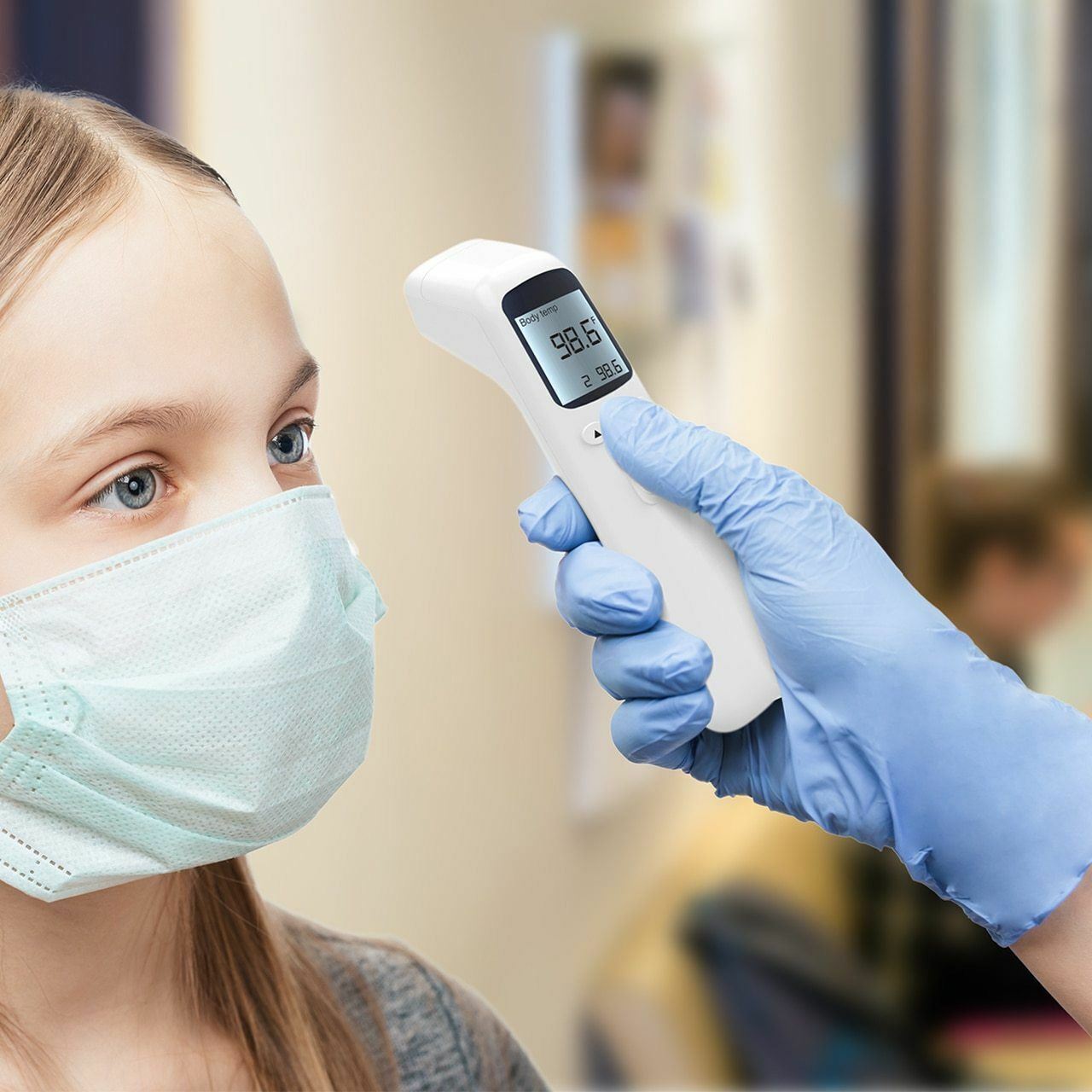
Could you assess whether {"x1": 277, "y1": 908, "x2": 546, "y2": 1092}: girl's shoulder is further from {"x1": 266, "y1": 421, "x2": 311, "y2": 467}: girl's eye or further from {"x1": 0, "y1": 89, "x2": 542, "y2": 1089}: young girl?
{"x1": 266, "y1": 421, "x2": 311, "y2": 467}: girl's eye

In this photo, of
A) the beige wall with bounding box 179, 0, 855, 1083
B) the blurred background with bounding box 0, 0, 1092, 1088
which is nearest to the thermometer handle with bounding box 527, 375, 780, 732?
the beige wall with bounding box 179, 0, 855, 1083

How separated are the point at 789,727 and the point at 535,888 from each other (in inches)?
58.0

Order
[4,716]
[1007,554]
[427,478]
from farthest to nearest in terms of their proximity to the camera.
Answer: [1007,554] < [427,478] < [4,716]

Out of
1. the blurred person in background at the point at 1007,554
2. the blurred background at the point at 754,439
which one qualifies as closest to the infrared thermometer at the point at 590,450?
the blurred background at the point at 754,439

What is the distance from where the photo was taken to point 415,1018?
2.78 feet

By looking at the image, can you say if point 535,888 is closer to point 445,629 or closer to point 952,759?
point 445,629

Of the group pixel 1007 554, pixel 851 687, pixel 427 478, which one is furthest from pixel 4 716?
pixel 1007 554

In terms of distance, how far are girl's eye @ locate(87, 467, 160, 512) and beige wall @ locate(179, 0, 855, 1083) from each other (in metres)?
1.04

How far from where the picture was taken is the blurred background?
196cm

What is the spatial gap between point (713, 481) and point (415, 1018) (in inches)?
16.7

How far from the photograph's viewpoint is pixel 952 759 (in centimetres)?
68

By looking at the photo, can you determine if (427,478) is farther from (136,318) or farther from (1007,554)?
(136,318)

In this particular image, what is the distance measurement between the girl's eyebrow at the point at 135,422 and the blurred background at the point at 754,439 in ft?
3.87

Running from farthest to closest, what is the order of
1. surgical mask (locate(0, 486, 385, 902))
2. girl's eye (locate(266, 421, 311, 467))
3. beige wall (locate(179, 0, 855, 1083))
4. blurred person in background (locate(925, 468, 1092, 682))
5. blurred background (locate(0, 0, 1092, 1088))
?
blurred person in background (locate(925, 468, 1092, 682)), blurred background (locate(0, 0, 1092, 1088)), beige wall (locate(179, 0, 855, 1083)), girl's eye (locate(266, 421, 311, 467)), surgical mask (locate(0, 486, 385, 902))
